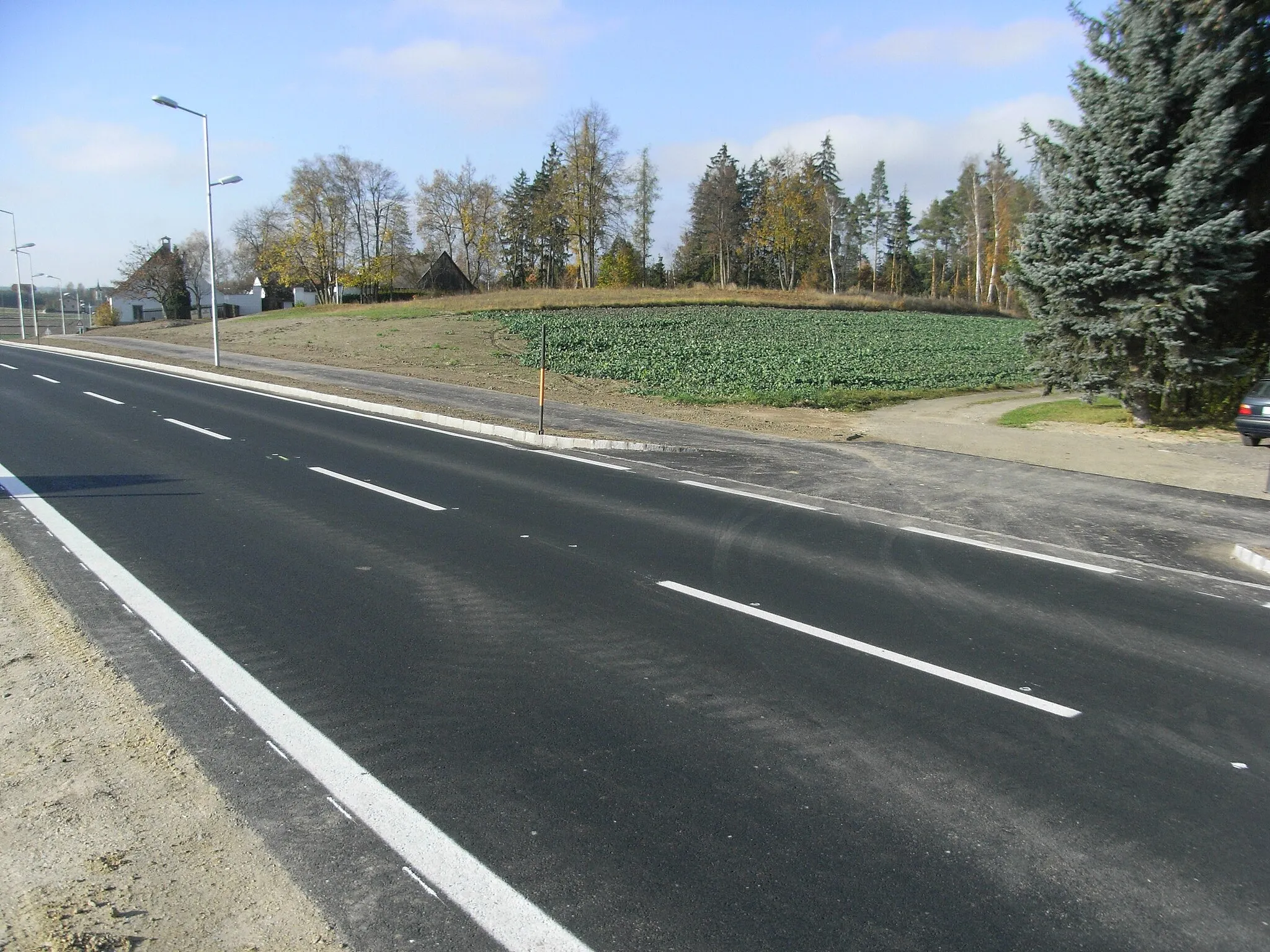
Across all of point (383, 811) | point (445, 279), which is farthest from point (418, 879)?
point (445, 279)

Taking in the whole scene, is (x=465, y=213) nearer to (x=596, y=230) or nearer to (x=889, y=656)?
Result: (x=596, y=230)

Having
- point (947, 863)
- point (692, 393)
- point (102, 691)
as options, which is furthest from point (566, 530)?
point (692, 393)

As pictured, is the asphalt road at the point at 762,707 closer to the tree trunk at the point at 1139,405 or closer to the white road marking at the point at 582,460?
the white road marking at the point at 582,460

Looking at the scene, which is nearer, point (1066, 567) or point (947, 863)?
point (947, 863)

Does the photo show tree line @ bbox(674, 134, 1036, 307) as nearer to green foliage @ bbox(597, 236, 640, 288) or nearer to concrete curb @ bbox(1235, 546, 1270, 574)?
green foliage @ bbox(597, 236, 640, 288)

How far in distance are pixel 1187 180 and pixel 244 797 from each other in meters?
18.7

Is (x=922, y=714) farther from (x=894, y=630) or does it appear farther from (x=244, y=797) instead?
(x=244, y=797)

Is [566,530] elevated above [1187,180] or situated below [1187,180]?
below

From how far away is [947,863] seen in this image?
12.1 ft

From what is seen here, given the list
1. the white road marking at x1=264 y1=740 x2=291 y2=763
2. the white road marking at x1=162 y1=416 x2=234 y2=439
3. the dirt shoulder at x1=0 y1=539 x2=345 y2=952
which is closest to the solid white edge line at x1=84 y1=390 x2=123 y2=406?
the white road marking at x1=162 y1=416 x2=234 y2=439

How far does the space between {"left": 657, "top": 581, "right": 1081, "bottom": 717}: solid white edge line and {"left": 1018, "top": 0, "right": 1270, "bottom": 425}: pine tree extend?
47.2ft

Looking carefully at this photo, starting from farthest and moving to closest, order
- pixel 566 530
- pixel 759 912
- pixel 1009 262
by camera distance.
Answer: pixel 1009 262
pixel 566 530
pixel 759 912

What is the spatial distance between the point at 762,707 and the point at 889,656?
1303mm

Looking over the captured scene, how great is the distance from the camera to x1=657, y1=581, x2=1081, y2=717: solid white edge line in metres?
5.31
